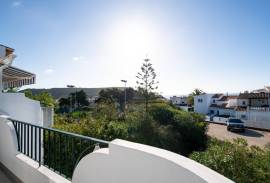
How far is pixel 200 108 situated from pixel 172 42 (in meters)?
44.2

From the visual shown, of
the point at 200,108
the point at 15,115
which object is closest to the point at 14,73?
the point at 15,115

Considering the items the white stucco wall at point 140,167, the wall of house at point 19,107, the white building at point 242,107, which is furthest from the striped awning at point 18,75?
the white building at point 242,107

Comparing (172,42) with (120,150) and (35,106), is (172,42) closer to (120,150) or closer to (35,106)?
(35,106)

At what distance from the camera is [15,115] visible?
21.6ft

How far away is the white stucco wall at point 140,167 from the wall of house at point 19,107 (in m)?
4.42


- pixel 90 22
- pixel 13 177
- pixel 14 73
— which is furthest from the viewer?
pixel 90 22

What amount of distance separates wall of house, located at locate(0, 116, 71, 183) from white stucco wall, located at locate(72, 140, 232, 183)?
914 millimetres

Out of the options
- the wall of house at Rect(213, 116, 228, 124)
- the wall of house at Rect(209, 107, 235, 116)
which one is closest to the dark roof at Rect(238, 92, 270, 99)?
the wall of house at Rect(209, 107, 235, 116)

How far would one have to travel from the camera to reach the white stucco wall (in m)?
1.65

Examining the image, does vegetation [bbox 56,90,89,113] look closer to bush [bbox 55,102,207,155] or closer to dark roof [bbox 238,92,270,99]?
bush [bbox 55,102,207,155]

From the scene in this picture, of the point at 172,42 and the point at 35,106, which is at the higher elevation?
the point at 172,42

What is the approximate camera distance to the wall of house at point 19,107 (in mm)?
6204

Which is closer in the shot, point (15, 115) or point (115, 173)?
point (115, 173)

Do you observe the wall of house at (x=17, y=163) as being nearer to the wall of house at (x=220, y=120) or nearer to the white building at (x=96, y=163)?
the white building at (x=96, y=163)
